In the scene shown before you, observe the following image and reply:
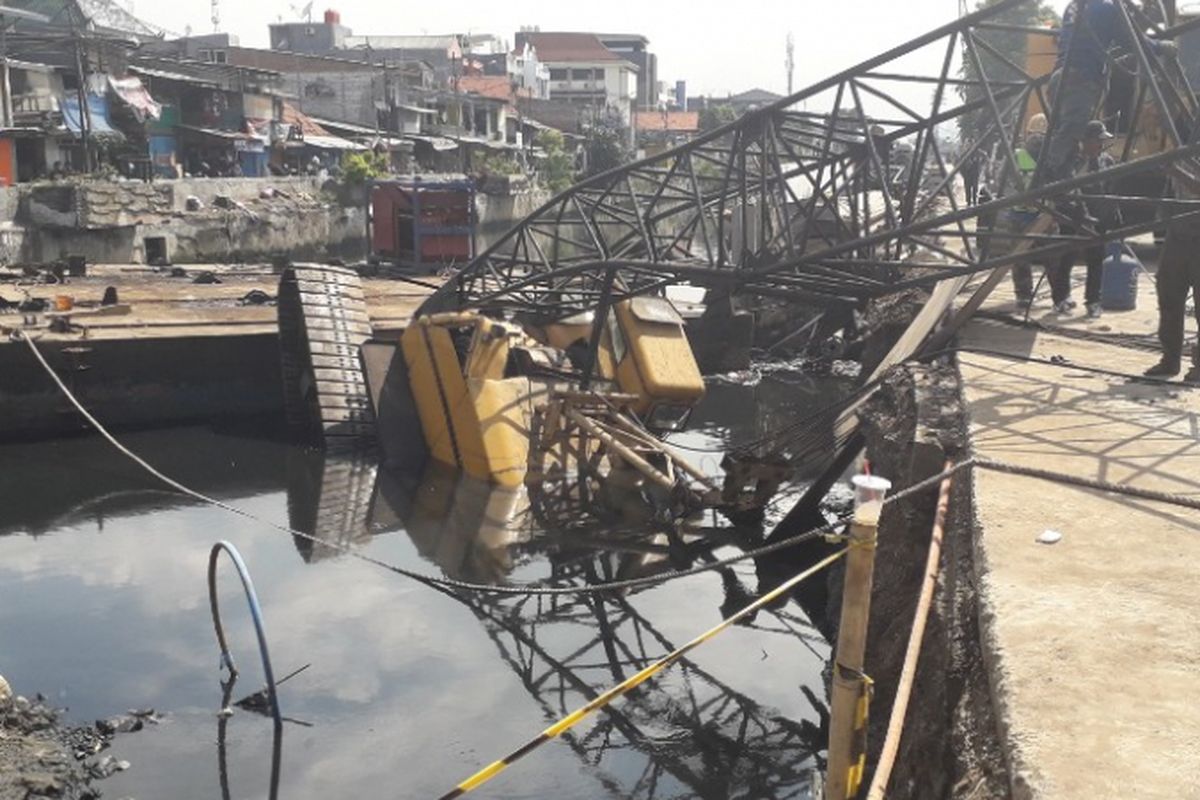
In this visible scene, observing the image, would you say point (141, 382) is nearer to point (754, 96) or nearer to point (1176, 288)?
point (1176, 288)

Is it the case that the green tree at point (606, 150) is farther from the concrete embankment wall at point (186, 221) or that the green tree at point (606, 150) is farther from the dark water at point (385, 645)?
the dark water at point (385, 645)

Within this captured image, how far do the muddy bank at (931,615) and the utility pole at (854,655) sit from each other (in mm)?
423

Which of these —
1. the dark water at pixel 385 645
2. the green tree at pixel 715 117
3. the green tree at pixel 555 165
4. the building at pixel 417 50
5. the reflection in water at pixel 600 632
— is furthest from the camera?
the building at pixel 417 50

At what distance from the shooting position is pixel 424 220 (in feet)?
84.8

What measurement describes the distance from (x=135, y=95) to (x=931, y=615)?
1536 inches

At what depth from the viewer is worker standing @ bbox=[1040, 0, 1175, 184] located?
823cm

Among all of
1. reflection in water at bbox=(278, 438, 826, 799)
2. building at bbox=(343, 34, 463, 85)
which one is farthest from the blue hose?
building at bbox=(343, 34, 463, 85)

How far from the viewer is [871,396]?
10.1 m

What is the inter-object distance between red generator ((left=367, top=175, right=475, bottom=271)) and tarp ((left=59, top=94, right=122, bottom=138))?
14.3m

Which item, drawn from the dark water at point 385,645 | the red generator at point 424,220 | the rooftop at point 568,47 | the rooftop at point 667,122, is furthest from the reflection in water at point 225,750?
the rooftop at point 568,47

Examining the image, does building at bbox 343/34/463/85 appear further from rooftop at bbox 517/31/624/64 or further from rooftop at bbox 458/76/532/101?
rooftop at bbox 517/31/624/64

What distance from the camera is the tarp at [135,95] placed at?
3791cm

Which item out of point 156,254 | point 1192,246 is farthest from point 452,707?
point 156,254

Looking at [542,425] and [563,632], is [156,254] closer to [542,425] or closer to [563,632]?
[542,425]
